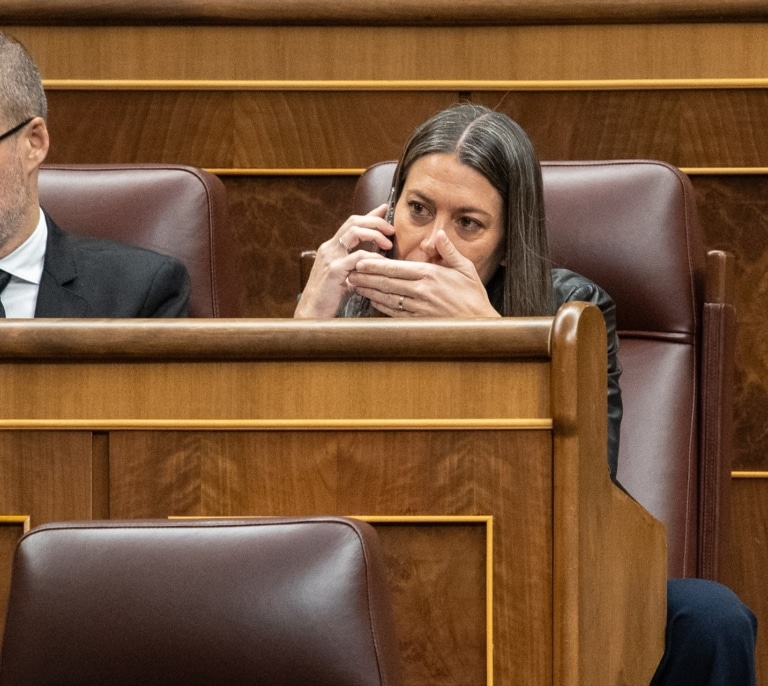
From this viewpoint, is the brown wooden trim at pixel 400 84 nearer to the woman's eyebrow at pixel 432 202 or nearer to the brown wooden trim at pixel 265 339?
the woman's eyebrow at pixel 432 202

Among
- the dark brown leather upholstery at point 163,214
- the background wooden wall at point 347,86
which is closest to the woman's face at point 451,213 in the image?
the dark brown leather upholstery at point 163,214

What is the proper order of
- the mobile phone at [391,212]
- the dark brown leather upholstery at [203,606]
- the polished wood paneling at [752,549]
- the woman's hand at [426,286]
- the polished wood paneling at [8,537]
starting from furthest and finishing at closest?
the polished wood paneling at [752,549]
the mobile phone at [391,212]
the woman's hand at [426,286]
the polished wood paneling at [8,537]
the dark brown leather upholstery at [203,606]

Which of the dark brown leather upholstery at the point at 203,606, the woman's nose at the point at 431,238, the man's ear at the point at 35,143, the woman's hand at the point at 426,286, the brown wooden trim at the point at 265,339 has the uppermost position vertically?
the man's ear at the point at 35,143

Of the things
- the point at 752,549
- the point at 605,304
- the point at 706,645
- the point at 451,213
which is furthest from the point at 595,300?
the point at 752,549

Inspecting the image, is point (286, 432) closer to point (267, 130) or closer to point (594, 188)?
point (594, 188)

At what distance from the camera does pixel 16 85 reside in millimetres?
960

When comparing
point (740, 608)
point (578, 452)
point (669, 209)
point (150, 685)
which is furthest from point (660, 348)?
point (150, 685)

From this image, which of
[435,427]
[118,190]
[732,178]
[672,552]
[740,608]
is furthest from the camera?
[732,178]

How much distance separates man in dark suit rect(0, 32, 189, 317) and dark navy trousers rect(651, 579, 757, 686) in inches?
16.3

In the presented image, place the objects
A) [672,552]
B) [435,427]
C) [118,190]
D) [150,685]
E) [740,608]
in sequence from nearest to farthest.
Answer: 1. [150,685]
2. [435,427]
3. [740,608]
4. [672,552]
5. [118,190]

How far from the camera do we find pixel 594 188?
3.09ft

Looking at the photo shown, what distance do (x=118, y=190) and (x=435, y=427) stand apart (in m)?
0.47

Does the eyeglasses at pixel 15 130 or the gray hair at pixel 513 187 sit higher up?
the eyeglasses at pixel 15 130

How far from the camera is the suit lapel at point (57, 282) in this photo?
918mm
